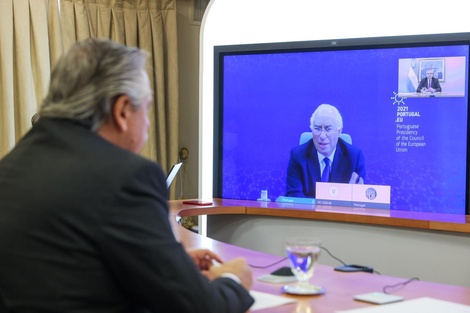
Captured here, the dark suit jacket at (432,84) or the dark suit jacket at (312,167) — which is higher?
the dark suit jacket at (432,84)

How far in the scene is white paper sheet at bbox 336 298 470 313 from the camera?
5.19 ft

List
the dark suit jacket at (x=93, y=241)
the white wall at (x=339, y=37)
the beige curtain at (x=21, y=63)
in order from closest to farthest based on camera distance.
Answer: the dark suit jacket at (x=93, y=241) < the white wall at (x=339, y=37) < the beige curtain at (x=21, y=63)

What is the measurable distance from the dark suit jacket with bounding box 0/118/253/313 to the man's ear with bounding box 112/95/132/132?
7 cm

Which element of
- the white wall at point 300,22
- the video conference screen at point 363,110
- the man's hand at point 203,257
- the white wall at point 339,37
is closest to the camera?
the man's hand at point 203,257

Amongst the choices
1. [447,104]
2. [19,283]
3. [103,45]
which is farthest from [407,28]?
[19,283]

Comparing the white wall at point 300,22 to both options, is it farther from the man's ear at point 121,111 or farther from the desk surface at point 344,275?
the man's ear at point 121,111

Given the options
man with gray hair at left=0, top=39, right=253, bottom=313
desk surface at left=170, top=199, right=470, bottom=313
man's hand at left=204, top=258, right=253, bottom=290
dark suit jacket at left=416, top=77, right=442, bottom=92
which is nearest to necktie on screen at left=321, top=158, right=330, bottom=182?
desk surface at left=170, top=199, right=470, bottom=313

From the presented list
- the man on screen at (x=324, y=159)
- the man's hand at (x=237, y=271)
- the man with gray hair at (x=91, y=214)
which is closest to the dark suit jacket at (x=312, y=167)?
the man on screen at (x=324, y=159)

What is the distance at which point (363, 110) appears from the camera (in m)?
4.14

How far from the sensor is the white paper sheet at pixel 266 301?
1.62 meters

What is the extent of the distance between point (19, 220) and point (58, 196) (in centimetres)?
10

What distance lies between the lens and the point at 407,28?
4.07m

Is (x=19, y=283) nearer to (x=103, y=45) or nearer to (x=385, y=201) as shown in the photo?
(x=103, y=45)

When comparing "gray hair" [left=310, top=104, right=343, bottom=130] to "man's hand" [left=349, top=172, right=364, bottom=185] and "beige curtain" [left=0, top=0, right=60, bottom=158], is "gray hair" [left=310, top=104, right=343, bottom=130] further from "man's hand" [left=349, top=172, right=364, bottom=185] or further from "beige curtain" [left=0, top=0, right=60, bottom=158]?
"beige curtain" [left=0, top=0, right=60, bottom=158]
